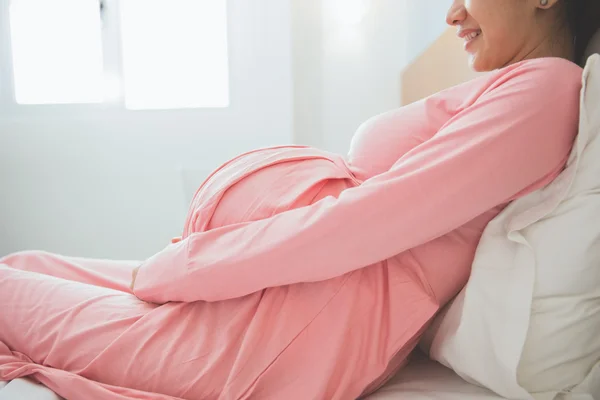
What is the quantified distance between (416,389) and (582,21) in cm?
70

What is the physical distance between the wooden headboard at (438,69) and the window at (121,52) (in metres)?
0.88

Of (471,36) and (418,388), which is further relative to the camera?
(471,36)

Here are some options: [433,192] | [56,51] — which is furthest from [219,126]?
[433,192]

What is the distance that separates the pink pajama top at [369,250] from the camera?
2.16 feet

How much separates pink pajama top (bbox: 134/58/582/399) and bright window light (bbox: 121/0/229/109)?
1.77 m

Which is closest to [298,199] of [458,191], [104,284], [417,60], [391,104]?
[458,191]

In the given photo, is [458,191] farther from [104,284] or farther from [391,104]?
[391,104]

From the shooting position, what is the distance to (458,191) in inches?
25.7

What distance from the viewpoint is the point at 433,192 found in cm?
66

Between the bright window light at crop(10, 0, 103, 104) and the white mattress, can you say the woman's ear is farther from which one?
the bright window light at crop(10, 0, 103, 104)

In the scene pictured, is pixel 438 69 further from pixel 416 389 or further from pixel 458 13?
pixel 416 389

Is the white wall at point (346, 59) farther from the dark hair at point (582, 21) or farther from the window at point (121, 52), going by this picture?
the dark hair at point (582, 21)

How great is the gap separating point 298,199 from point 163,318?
27 centimetres

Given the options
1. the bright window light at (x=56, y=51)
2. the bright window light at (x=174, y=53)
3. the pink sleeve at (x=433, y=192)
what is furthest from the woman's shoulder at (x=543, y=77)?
the bright window light at (x=56, y=51)
